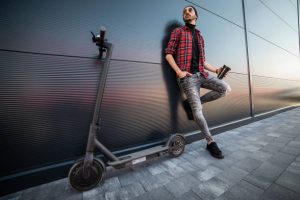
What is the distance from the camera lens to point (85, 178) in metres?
1.17

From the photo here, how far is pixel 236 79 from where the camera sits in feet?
9.98

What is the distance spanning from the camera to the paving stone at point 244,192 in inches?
40.2

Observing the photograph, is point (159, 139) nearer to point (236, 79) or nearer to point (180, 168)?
point (180, 168)

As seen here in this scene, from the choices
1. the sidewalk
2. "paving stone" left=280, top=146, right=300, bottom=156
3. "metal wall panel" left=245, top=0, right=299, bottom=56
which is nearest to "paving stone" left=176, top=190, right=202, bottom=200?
the sidewalk

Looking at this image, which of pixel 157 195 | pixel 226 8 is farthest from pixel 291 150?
pixel 226 8

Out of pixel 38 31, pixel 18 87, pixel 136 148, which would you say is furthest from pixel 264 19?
pixel 18 87

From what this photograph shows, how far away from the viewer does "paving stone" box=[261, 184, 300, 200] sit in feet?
3.24

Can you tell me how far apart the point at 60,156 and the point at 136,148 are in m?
0.78

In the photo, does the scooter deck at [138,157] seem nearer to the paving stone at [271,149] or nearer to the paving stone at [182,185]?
the paving stone at [182,185]

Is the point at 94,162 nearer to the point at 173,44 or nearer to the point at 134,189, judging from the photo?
the point at 134,189

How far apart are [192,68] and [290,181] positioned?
1.45 metres

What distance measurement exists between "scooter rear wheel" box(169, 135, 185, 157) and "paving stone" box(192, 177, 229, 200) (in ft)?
1.82

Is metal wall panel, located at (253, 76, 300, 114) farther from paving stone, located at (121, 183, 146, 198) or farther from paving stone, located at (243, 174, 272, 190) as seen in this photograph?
paving stone, located at (121, 183, 146, 198)

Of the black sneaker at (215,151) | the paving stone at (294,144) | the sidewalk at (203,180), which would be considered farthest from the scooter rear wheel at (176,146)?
the paving stone at (294,144)
